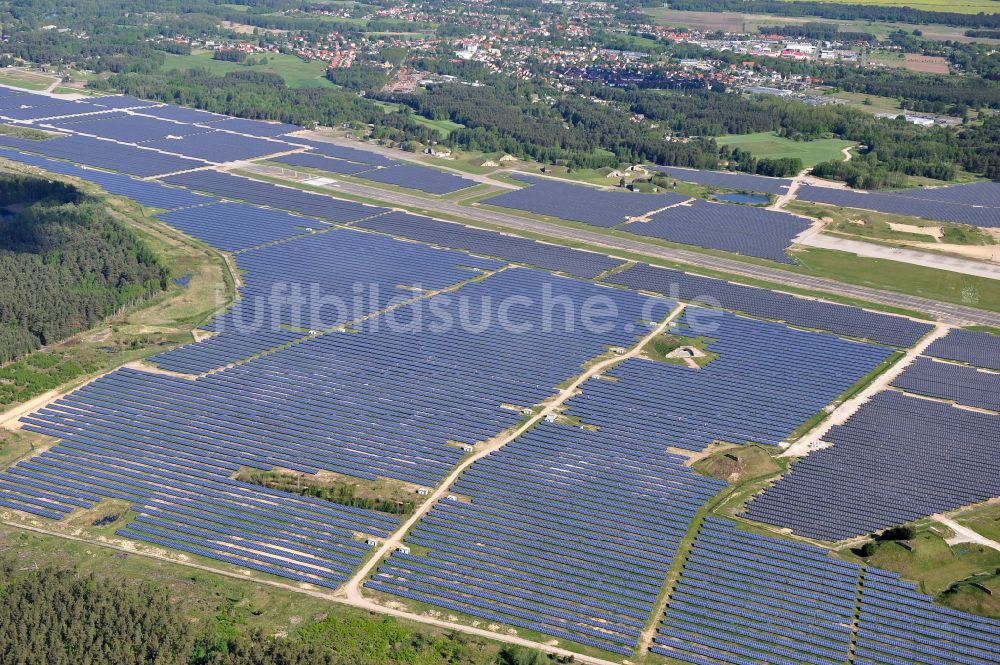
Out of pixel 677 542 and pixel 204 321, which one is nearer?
pixel 677 542

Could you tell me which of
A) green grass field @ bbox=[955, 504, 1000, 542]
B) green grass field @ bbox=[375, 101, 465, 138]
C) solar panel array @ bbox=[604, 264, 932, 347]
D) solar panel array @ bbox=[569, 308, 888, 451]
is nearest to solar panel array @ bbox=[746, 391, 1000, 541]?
green grass field @ bbox=[955, 504, 1000, 542]

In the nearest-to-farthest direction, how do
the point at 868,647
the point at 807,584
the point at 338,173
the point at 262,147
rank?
the point at 868,647, the point at 807,584, the point at 338,173, the point at 262,147

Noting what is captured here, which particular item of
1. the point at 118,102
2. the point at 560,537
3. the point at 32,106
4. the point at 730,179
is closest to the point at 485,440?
the point at 560,537

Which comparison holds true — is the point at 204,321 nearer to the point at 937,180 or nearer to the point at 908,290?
the point at 908,290

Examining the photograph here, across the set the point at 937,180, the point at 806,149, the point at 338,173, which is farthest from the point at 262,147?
the point at 937,180

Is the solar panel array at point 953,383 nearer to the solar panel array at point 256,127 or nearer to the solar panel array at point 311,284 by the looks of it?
the solar panel array at point 311,284

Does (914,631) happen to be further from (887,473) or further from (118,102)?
(118,102)
